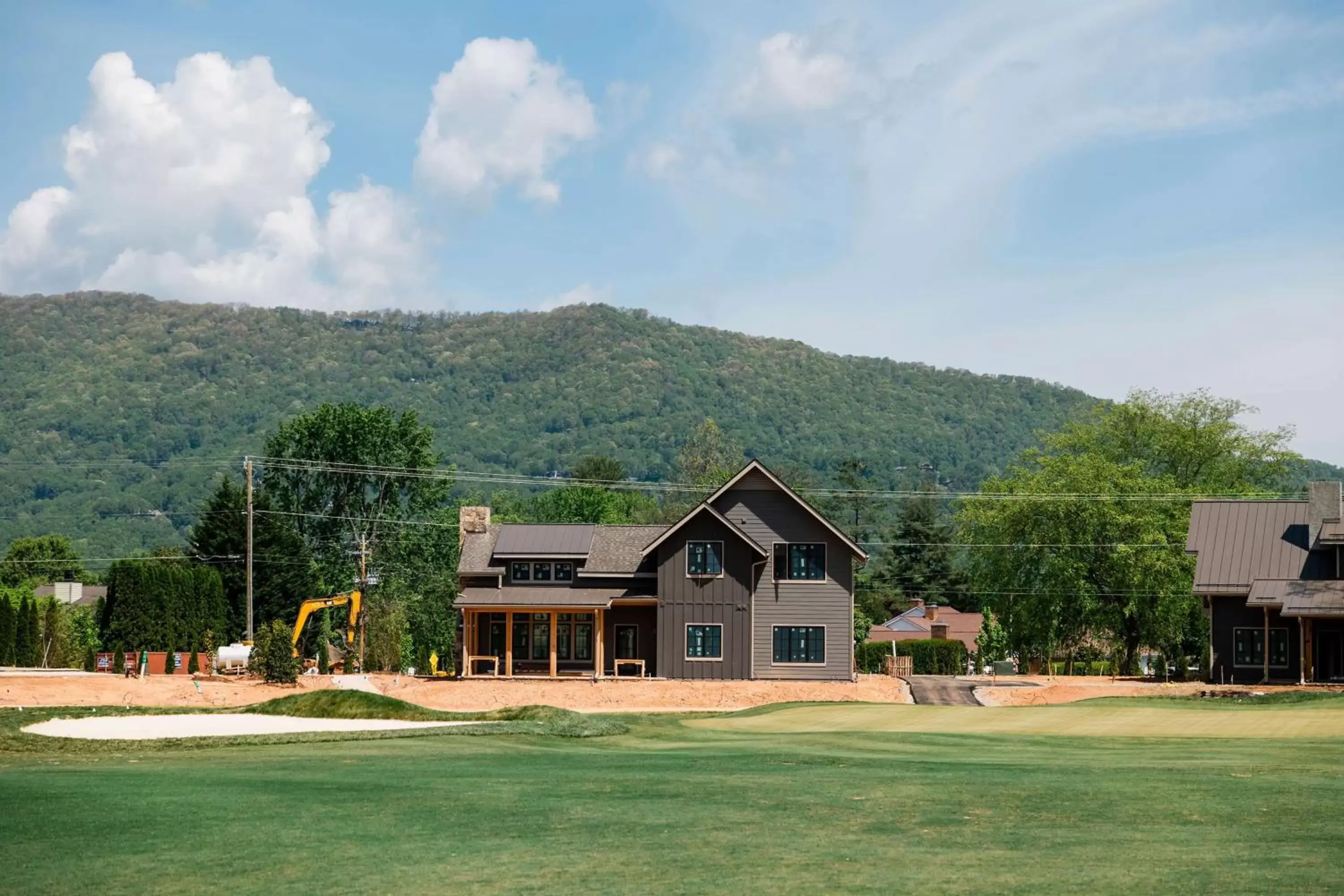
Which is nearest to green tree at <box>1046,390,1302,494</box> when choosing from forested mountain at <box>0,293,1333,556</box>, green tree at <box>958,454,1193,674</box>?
green tree at <box>958,454,1193,674</box>

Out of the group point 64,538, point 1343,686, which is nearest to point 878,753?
point 1343,686

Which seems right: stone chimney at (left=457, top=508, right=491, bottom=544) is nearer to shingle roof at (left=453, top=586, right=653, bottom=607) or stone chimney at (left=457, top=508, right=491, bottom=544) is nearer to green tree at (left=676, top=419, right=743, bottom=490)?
shingle roof at (left=453, top=586, right=653, bottom=607)

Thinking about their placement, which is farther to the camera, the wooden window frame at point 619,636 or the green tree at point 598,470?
the green tree at point 598,470

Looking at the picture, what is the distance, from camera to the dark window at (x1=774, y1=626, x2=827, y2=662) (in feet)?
178

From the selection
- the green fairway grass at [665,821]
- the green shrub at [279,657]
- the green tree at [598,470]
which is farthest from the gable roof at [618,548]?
the green tree at [598,470]

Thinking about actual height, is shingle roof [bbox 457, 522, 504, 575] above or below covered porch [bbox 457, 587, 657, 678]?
above

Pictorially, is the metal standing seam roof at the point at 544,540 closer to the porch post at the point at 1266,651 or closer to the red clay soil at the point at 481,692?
the red clay soil at the point at 481,692

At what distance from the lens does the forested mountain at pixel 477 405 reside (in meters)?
158

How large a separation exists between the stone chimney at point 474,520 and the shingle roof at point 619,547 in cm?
450

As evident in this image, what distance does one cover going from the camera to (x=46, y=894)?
1326 centimetres

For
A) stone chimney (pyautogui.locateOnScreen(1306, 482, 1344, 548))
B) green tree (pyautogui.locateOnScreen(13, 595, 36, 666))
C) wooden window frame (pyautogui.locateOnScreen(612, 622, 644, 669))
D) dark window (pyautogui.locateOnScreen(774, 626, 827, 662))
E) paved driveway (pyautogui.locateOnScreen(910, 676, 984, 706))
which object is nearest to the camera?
paved driveway (pyautogui.locateOnScreen(910, 676, 984, 706))

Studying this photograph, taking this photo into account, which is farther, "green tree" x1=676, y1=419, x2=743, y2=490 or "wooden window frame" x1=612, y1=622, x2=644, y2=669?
"green tree" x1=676, y1=419, x2=743, y2=490

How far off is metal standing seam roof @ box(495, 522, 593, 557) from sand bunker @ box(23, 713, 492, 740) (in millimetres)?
17941

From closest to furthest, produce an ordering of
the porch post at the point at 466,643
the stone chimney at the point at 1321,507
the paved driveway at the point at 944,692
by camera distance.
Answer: the paved driveway at the point at 944,692
the stone chimney at the point at 1321,507
the porch post at the point at 466,643
